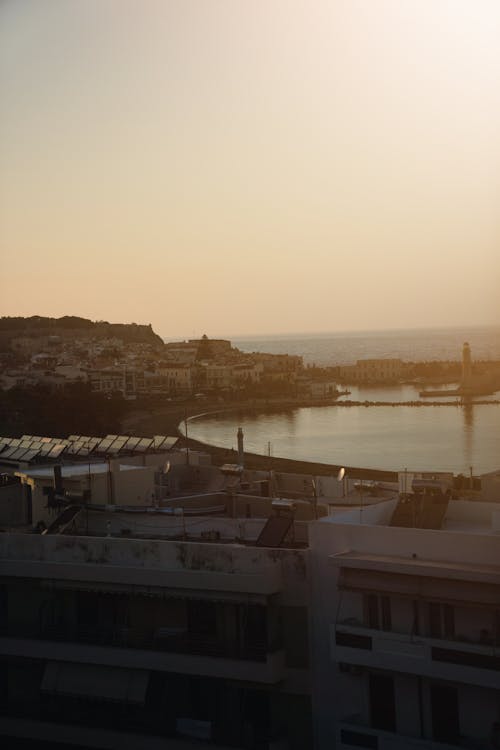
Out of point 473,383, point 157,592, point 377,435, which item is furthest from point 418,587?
point 473,383

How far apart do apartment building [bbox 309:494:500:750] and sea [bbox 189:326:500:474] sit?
8558 millimetres

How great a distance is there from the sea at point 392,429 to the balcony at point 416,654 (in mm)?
8638

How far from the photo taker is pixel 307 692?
165 cm

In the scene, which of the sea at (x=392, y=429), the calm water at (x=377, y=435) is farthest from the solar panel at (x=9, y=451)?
the calm water at (x=377, y=435)

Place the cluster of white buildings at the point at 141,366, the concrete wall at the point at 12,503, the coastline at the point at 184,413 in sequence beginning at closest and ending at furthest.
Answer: the concrete wall at the point at 12,503 → the coastline at the point at 184,413 → the cluster of white buildings at the point at 141,366

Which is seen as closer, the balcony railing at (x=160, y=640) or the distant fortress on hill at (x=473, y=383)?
the balcony railing at (x=160, y=640)

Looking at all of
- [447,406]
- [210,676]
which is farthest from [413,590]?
[447,406]

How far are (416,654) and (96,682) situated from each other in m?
0.59

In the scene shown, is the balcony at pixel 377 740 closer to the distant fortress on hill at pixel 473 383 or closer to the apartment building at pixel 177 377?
the distant fortress on hill at pixel 473 383

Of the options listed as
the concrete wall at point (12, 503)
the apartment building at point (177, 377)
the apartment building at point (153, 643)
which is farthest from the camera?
the apartment building at point (177, 377)

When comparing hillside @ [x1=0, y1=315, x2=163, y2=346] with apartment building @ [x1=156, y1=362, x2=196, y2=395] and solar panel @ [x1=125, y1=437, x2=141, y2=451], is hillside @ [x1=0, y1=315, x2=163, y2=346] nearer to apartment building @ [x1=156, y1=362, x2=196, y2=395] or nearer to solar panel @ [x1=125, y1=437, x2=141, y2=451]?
apartment building @ [x1=156, y1=362, x2=196, y2=395]

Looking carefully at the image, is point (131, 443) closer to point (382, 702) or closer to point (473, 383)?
point (382, 702)

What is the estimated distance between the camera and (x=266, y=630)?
1664 millimetres

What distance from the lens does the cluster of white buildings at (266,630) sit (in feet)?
4.87
